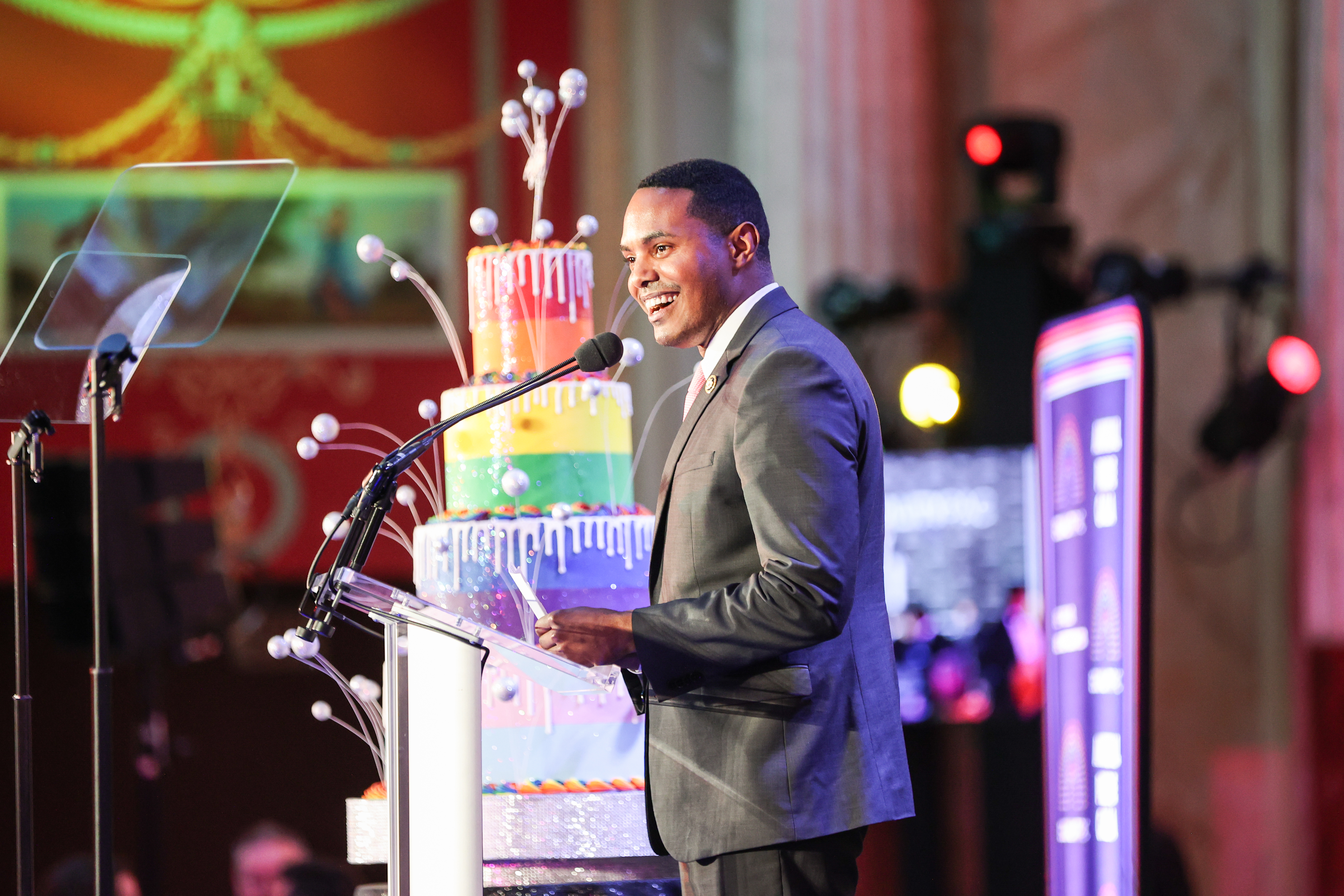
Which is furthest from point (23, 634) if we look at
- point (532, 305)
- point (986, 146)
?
point (986, 146)

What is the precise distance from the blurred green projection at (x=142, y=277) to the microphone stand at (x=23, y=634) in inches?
3.0

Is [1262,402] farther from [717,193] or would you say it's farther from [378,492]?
[378,492]

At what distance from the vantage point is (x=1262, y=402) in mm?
5418

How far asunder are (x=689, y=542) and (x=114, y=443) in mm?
5970

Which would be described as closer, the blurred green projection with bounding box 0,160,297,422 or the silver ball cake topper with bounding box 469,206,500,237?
the blurred green projection with bounding box 0,160,297,422

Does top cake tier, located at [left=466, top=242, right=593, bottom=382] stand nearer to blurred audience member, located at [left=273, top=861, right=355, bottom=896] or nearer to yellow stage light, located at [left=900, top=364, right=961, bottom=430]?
blurred audience member, located at [left=273, top=861, right=355, bottom=896]

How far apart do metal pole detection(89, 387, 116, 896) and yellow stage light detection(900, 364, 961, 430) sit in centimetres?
382

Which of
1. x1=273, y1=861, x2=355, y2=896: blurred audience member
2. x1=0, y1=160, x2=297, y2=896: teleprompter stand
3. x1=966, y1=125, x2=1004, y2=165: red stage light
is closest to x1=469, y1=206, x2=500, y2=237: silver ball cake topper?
x1=0, y1=160, x2=297, y2=896: teleprompter stand

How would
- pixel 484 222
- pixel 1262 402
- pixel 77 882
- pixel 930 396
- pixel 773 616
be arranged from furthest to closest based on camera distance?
pixel 930 396 < pixel 1262 402 < pixel 77 882 < pixel 484 222 < pixel 773 616

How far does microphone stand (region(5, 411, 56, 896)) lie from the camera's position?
258 centimetres

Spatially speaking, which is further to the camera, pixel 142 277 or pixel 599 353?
pixel 142 277

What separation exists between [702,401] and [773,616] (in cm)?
37

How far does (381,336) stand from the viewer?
750cm

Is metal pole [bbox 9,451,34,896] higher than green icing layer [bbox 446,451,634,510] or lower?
lower
